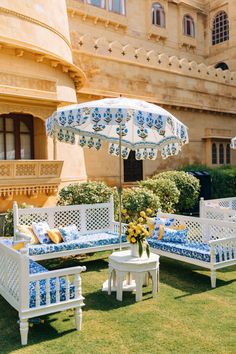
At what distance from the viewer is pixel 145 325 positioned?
16.6 feet

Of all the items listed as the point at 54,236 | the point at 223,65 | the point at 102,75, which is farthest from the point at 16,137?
the point at 223,65

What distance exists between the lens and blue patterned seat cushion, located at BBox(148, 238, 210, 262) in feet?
22.7

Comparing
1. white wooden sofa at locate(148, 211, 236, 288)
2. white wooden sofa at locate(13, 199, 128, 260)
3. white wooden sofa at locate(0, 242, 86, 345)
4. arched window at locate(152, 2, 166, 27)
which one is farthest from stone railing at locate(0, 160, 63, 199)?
arched window at locate(152, 2, 166, 27)

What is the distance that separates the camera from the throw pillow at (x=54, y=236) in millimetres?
7656

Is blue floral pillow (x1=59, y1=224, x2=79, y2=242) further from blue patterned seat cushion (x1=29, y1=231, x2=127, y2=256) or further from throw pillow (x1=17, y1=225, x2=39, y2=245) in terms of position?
throw pillow (x1=17, y1=225, x2=39, y2=245)

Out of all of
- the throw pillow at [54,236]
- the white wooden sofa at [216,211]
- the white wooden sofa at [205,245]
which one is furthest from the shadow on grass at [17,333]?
the white wooden sofa at [216,211]

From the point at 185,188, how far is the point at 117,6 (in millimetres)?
14497

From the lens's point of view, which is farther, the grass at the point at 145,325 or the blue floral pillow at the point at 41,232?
the blue floral pillow at the point at 41,232

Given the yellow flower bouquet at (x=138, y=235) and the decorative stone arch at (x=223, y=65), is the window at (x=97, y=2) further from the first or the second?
the yellow flower bouquet at (x=138, y=235)

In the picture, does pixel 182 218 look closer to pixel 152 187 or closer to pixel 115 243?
pixel 115 243

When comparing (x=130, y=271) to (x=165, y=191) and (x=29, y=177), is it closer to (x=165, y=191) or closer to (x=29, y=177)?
(x=29, y=177)

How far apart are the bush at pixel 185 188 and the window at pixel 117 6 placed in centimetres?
1342

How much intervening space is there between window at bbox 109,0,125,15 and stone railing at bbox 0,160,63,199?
1501 centimetres

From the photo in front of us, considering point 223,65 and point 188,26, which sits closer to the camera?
point 188,26
